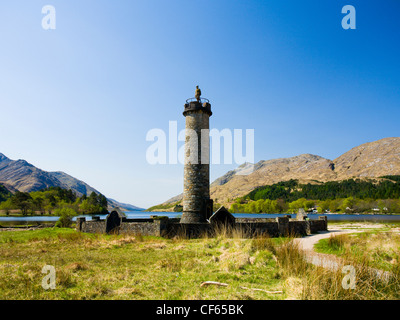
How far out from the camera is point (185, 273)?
26.4 ft

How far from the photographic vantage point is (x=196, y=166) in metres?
22.1

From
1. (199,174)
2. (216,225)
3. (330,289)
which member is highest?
(199,174)

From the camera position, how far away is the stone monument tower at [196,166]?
22000 millimetres

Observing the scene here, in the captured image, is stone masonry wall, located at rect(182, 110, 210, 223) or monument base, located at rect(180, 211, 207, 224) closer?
monument base, located at rect(180, 211, 207, 224)

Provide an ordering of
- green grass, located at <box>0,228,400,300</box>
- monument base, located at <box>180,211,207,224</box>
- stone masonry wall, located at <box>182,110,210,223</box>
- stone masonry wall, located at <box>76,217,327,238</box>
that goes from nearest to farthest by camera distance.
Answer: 1. green grass, located at <box>0,228,400,300</box>
2. stone masonry wall, located at <box>76,217,327,238</box>
3. monument base, located at <box>180,211,207,224</box>
4. stone masonry wall, located at <box>182,110,210,223</box>

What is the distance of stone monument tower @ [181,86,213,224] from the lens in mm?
22000

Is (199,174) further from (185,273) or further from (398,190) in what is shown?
(398,190)

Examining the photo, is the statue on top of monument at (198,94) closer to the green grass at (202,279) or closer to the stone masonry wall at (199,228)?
the stone masonry wall at (199,228)

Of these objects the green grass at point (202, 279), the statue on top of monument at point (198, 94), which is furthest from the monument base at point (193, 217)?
the green grass at point (202, 279)

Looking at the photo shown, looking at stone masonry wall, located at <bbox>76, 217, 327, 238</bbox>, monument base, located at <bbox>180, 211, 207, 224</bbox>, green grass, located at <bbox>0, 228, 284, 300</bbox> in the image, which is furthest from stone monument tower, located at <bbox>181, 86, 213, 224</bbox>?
green grass, located at <bbox>0, 228, 284, 300</bbox>

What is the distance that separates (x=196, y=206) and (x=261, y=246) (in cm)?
1173

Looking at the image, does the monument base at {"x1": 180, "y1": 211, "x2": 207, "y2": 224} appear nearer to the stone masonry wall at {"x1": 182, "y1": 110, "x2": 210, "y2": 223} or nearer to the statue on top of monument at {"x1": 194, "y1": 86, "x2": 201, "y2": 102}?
the stone masonry wall at {"x1": 182, "y1": 110, "x2": 210, "y2": 223}

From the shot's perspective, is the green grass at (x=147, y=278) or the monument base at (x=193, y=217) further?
the monument base at (x=193, y=217)
